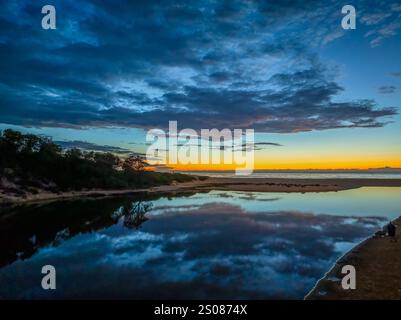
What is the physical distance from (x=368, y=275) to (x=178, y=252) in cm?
878

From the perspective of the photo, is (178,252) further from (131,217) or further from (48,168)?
(48,168)

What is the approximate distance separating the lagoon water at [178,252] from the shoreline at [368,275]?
0.51 metres

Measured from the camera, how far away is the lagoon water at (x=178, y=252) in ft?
37.0

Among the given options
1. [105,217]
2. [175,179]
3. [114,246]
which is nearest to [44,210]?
[105,217]

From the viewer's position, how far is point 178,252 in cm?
1627

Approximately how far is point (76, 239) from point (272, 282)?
13.7 m

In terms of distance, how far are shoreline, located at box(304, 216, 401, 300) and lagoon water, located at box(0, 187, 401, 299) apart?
1.66 ft

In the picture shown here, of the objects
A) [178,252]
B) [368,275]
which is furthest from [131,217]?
[368,275]

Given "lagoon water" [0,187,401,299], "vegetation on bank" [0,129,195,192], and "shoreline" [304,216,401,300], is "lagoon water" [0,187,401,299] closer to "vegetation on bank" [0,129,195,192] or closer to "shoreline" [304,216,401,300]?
"shoreline" [304,216,401,300]

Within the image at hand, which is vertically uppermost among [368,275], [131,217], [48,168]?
[48,168]

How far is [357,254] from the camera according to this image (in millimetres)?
14859

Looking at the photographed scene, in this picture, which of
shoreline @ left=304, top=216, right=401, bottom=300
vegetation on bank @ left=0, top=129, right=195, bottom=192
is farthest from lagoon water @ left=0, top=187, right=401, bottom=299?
vegetation on bank @ left=0, top=129, right=195, bottom=192

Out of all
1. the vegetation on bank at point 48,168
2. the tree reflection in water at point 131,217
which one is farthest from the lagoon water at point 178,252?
the vegetation on bank at point 48,168
